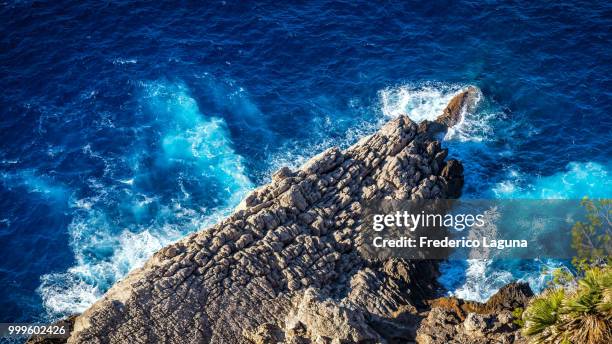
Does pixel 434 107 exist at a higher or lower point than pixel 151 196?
higher

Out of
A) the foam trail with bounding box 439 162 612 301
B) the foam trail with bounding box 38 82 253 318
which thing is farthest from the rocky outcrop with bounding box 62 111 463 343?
the foam trail with bounding box 38 82 253 318

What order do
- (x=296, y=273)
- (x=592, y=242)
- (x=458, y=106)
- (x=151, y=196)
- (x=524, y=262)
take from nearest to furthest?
(x=296, y=273) < (x=592, y=242) < (x=524, y=262) < (x=151, y=196) < (x=458, y=106)

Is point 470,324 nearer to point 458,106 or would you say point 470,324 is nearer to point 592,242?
point 592,242

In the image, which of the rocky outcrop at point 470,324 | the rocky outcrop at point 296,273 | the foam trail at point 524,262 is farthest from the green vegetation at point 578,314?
the foam trail at point 524,262

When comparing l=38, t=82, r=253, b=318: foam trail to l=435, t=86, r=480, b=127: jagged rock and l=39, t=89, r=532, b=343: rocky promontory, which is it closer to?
l=39, t=89, r=532, b=343: rocky promontory

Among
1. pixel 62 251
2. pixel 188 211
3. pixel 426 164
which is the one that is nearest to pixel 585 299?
pixel 426 164

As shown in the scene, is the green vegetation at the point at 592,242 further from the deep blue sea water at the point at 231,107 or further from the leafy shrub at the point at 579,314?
the deep blue sea water at the point at 231,107

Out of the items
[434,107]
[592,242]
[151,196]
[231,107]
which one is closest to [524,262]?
[592,242]
